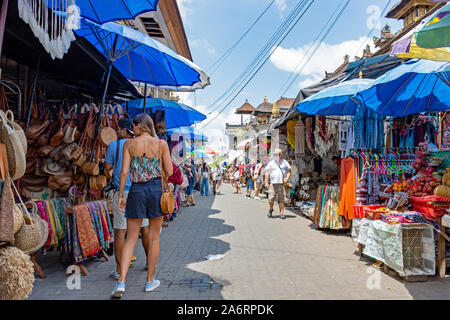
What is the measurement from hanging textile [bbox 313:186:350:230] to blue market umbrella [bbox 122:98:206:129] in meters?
3.56

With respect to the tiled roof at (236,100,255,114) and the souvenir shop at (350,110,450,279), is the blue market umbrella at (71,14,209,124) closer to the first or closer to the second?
the souvenir shop at (350,110,450,279)

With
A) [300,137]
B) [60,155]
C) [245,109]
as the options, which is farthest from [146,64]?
[245,109]

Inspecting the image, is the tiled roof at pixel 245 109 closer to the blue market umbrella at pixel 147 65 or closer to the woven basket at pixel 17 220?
the blue market umbrella at pixel 147 65

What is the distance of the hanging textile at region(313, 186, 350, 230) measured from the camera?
659cm

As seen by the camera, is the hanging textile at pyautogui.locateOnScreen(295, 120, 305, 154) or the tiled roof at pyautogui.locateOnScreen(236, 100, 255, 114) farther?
the tiled roof at pyautogui.locateOnScreen(236, 100, 255, 114)

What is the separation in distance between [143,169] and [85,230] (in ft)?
4.63

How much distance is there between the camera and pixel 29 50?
434 cm

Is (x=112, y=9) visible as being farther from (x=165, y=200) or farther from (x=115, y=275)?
(x=115, y=275)

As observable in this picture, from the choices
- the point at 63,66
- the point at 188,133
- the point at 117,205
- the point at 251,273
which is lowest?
the point at 251,273

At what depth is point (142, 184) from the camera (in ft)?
11.2

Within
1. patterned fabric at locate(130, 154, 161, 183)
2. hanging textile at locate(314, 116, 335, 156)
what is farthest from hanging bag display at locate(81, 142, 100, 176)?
hanging textile at locate(314, 116, 335, 156)

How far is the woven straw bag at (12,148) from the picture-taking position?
2164mm

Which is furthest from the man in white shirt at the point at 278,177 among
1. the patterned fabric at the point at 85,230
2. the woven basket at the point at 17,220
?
the woven basket at the point at 17,220
